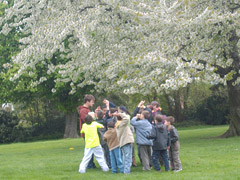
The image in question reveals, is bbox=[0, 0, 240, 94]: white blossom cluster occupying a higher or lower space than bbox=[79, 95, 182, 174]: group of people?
higher

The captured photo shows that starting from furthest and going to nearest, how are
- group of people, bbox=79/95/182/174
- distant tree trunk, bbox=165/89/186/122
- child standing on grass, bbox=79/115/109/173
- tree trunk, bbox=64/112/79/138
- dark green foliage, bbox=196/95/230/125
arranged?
distant tree trunk, bbox=165/89/186/122
dark green foliage, bbox=196/95/230/125
tree trunk, bbox=64/112/79/138
child standing on grass, bbox=79/115/109/173
group of people, bbox=79/95/182/174

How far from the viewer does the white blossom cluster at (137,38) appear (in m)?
14.3

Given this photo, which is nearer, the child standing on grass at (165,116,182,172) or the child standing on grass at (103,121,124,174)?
the child standing on grass at (165,116,182,172)

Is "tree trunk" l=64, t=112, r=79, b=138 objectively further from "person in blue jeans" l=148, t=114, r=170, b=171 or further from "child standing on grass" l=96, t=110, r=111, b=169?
"person in blue jeans" l=148, t=114, r=170, b=171

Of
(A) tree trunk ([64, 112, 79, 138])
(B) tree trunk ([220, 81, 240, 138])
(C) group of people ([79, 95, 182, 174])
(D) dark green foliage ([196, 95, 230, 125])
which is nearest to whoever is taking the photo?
(C) group of people ([79, 95, 182, 174])

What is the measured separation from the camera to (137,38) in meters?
16.9

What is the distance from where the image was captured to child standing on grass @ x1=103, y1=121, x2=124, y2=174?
1069 cm

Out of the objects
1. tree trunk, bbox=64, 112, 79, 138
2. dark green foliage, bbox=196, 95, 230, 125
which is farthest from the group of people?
dark green foliage, bbox=196, 95, 230, 125

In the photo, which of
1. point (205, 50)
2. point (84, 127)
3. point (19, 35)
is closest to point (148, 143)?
point (84, 127)

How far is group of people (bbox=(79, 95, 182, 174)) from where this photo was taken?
10273 mm

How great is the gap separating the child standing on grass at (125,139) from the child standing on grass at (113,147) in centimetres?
22

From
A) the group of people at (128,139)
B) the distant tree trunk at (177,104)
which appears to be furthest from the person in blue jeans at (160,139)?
the distant tree trunk at (177,104)

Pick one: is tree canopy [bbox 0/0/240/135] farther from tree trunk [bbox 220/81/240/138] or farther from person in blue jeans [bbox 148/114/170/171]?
person in blue jeans [bbox 148/114/170/171]

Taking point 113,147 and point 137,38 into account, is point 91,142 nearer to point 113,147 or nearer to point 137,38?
point 113,147
